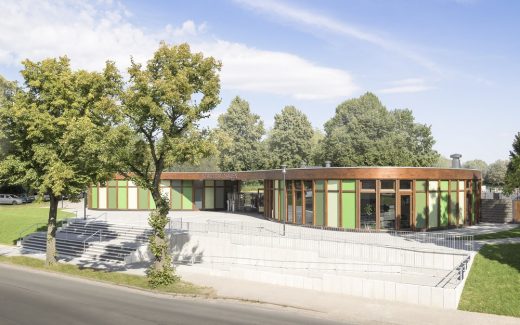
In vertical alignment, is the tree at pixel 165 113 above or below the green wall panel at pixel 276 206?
above

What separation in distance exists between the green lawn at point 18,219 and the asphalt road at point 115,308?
58.2 ft

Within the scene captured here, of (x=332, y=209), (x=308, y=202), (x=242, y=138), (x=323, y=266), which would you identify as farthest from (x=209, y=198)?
(x=242, y=138)

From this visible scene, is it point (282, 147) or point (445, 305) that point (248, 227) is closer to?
point (445, 305)

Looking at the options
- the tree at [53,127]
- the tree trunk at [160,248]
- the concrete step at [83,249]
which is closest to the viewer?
the tree trunk at [160,248]

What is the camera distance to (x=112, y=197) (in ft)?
170

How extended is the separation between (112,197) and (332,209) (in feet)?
92.7

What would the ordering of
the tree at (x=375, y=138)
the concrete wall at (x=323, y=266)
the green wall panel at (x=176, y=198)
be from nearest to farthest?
the concrete wall at (x=323, y=266) < the green wall panel at (x=176, y=198) < the tree at (x=375, y=138)

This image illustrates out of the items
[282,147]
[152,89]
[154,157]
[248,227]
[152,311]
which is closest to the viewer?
[152,311]

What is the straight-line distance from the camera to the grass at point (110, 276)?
22123mm

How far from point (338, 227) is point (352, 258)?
23.4 feet

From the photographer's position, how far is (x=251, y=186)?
90.1 meters

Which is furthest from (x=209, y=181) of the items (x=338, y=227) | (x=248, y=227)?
(x=338, y=227)

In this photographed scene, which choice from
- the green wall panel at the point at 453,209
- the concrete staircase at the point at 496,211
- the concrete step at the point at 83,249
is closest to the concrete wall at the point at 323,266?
the concrete step at the point at 83,249

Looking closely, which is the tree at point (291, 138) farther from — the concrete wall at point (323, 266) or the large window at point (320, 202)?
the concrete wall at point (323, 266)
